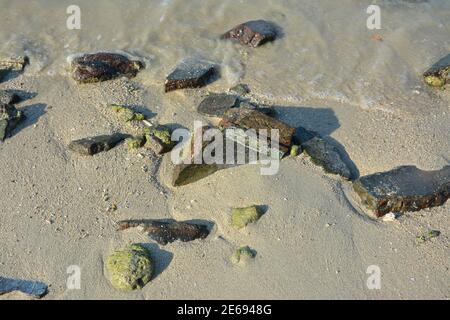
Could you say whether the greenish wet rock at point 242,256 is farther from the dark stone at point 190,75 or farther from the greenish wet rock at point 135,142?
the dark stone at point 190,75

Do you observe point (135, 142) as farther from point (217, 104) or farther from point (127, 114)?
point (217, 104)

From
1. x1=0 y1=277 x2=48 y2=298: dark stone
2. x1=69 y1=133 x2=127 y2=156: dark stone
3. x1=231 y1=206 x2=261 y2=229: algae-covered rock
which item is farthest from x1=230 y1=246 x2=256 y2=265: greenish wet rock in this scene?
x1=69 y1=133 x2=127 y2=156: dark stone

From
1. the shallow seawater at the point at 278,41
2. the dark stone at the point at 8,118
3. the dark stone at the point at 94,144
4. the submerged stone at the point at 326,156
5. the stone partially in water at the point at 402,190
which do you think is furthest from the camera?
the shallow seawater at the point at 278,41

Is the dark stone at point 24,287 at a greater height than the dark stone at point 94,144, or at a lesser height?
lesser

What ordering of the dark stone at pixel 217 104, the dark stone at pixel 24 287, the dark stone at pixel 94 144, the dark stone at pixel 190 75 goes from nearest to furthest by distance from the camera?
the dark stone at pixel 24 287, the dark stone at pixel 94 144, the dark stone at pixel 217 104, the dark stone at pixel 190 75

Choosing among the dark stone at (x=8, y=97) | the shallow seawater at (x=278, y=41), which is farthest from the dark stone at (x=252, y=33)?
the dark stone at (x=8, y=97)

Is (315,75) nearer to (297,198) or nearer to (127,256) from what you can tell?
(297,198)

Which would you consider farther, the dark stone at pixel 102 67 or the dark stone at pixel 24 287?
the dark stone at pixel 102 67
